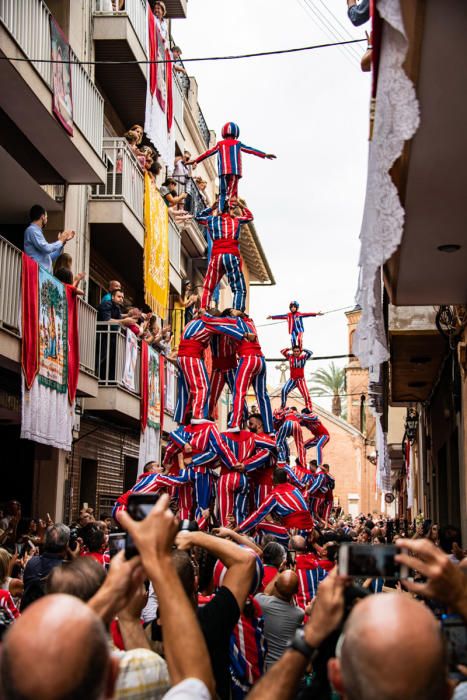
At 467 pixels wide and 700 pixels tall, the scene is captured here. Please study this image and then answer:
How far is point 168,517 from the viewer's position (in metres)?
2.80

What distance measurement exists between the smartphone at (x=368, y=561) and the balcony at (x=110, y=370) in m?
15.2

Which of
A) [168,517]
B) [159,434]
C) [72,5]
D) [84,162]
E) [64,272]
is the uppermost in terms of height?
[72,5]

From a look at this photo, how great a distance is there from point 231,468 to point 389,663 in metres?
9.00

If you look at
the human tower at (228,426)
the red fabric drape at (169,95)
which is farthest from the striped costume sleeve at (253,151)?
the red fabric drape at (169,95)

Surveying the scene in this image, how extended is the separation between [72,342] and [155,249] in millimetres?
6106

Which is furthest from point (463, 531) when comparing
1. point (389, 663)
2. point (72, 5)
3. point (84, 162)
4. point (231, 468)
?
point (389, 663)

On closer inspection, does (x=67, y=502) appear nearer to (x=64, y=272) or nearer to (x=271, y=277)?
(x=64, y=272)

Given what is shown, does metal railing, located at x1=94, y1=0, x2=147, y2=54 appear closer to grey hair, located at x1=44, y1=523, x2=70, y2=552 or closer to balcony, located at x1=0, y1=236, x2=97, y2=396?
balcony, located at x1=0, y1=236, x2=97, y2=396

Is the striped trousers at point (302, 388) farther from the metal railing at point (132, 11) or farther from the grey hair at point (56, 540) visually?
the grey hair at point (56, 540)

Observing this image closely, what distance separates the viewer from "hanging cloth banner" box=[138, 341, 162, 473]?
1981 cm

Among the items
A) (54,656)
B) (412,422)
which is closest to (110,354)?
(412,422)

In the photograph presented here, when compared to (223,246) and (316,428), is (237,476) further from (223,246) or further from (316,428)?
(316,428)

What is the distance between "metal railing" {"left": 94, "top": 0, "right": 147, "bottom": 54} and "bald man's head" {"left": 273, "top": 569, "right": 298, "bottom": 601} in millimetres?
15260

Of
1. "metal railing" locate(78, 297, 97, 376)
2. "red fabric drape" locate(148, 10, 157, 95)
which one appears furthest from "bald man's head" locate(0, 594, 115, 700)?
"red fabric drape" locate(148, 10, 157, 95)
